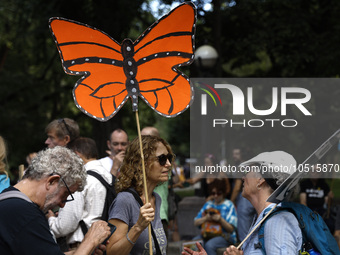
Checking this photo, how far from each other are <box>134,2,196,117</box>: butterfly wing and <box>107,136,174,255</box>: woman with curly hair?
301 mm

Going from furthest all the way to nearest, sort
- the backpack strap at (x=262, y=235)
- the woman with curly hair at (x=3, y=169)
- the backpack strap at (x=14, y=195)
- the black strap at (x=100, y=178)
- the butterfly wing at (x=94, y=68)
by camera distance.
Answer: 1. the black strap at (x=100, y=178)
2. the woman with curly hair at (x=3, y=169)
3. the butterfly wing at (x=94, y=68)
4. the backpack strap at (x=262, y=235)
5. the backpack strap at (x=14, y=195)

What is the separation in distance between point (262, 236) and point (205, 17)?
11217mm

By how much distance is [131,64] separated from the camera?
416cm

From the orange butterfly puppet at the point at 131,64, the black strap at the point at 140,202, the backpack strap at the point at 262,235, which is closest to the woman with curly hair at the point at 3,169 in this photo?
the orange butterfly puppet at the point at 131,64

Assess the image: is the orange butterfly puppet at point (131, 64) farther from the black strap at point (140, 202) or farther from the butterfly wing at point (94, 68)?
the black strap at point (140, 202)

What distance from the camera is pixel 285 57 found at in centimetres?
1298

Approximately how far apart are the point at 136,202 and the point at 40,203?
102 cm

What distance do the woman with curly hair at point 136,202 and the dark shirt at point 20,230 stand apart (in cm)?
90

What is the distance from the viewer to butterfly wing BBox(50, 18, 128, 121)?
13.3ft

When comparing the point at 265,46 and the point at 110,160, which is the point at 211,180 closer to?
the point at 110,160

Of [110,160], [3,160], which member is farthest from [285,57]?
[3,160]

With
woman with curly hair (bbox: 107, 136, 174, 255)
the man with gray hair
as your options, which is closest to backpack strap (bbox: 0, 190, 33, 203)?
the man with gray hair

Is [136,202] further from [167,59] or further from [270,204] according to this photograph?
[167,59]

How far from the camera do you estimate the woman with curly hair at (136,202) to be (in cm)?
370
